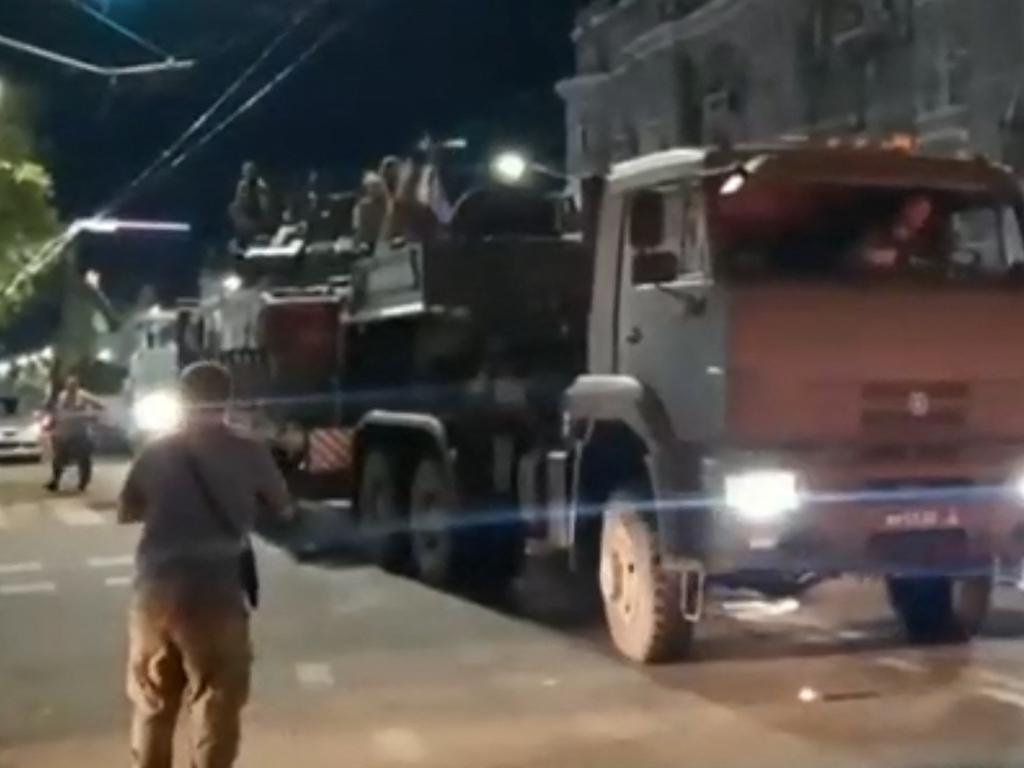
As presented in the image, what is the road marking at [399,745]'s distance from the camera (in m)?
10.0

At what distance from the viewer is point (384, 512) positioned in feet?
58.7

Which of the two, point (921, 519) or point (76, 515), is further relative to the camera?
point (76, 515)

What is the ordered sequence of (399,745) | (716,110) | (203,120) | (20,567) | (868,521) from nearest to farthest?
(399,745) < (868,521) < (20,567) < (203,120) < (716,110)

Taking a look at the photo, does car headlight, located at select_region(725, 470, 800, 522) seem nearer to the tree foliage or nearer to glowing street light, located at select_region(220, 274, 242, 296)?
glowing street light, located at select_region(220, 274, 242, 296)

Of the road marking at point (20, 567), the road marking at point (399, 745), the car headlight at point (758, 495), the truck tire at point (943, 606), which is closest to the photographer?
the road marking at point (399, 745)

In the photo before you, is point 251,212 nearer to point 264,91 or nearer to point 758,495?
point 264,91

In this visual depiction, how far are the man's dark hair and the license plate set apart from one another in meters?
4.69

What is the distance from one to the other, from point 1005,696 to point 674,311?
2689mm

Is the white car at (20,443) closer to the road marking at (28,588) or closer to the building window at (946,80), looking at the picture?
the building window at (946,80)

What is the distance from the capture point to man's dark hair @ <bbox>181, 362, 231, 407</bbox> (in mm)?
8438

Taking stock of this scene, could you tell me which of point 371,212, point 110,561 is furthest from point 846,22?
point 110,561

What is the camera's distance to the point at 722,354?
11.8m

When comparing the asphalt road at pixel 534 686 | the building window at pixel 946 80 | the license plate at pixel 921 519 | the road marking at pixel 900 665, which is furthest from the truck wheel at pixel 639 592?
the building window at pixel 946 80

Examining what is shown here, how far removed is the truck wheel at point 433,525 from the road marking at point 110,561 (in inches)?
125
